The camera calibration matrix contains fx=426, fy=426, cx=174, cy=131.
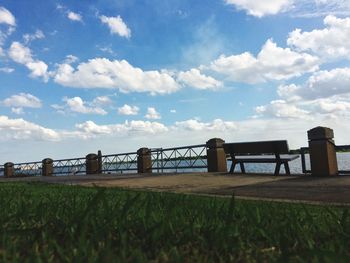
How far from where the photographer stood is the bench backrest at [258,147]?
547 inches

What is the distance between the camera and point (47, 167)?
107 ft

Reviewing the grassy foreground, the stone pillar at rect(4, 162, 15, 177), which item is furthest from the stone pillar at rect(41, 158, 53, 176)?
the grassy foreground

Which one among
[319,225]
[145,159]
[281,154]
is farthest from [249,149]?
[319,225]

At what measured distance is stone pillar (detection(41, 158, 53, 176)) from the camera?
32.6m

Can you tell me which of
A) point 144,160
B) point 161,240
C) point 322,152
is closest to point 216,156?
point 322,152

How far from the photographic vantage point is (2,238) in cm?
212

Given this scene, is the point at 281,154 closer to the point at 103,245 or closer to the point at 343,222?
the point at 343,222

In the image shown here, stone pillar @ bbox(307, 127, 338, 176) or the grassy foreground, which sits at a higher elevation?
stone pillar @ bbox(307, 127, 338, 176)

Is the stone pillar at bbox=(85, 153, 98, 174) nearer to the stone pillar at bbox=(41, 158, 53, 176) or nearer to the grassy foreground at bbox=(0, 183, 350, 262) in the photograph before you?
the stone pillar at bbox=(41, 158, 53, 176)

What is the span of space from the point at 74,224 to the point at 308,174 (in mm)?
11851

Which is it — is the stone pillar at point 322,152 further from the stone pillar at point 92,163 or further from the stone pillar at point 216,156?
the stone pillar at point 92,163

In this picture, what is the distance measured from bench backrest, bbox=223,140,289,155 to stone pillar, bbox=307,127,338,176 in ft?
3.63

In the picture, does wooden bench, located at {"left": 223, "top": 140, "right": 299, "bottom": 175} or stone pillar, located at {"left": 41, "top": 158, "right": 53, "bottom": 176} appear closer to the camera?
wooden bench, located at {"left": 223, "top": 140, "right": 299, "bottom": 175}

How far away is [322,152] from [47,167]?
971 inches
